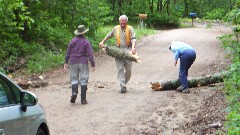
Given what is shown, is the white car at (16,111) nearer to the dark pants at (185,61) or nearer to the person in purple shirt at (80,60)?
the person in purple shirt at (80,60)

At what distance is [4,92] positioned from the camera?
5285mm

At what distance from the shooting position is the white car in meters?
4.92

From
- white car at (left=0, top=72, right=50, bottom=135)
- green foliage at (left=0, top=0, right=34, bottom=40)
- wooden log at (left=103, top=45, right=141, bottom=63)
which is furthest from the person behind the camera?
green foliage at (left=0, top=0, right=34, bottom=40)

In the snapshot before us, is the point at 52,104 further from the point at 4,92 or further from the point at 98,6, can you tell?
the point at 98,6

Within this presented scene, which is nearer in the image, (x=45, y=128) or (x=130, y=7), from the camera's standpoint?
(x=45, y=128)

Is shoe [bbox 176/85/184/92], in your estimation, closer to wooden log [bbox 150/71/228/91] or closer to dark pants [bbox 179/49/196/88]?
dark pants [bbox 179/49/196/88]

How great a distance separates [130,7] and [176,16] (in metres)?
4.80

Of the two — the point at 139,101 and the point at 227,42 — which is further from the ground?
the point at 227,42

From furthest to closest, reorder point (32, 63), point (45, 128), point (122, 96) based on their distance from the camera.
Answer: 1. point (32, 63)
2. point (122, 96)
3. point (45, 128)

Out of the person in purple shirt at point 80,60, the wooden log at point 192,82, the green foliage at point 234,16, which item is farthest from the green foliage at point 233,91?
the person in purple shirt at point 80,60

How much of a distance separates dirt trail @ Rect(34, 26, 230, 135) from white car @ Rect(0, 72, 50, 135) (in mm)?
3025

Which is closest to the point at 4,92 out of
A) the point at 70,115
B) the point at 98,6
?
the point at 70,115

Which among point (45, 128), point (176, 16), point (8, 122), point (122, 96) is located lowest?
point (176, 16)

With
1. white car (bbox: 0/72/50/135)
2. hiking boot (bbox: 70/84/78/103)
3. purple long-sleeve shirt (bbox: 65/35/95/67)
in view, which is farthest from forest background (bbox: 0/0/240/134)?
white car (bbox: 0/72/50/135)
